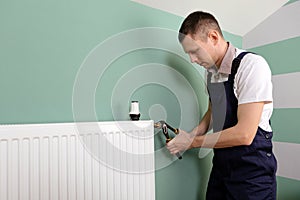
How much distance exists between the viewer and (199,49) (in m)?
1.24

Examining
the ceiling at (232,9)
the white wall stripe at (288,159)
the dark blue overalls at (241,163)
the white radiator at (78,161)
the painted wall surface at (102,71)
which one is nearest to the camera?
the white radiator at (78,161)

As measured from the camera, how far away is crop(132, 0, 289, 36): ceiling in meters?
1.49

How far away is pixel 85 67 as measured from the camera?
1.19m

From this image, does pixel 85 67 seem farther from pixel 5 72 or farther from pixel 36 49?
pixel 5 72

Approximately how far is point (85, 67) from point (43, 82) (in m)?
0.19

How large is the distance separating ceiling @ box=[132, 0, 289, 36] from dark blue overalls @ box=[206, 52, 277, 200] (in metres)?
0.50

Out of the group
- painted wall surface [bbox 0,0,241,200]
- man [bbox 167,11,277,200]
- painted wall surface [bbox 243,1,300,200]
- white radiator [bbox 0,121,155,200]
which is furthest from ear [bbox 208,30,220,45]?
painted wall surface [bbox 243,1,300,200]

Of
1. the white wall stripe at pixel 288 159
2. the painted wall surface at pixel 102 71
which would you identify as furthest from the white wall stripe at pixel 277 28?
the white wall stripe at pixel 288 159

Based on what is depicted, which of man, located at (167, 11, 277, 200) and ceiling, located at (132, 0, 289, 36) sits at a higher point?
ceiling, located at (132, 0, 289, 36)

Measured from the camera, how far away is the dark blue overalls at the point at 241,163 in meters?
1.15

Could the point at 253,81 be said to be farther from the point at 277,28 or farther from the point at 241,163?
the point at 277,28

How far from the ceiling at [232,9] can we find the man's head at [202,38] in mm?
281

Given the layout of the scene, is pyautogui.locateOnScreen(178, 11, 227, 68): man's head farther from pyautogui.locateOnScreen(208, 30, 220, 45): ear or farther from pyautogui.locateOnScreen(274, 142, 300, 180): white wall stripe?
pyautogui.locateOnScreen(274, 142, 300, 180): white wall stripe

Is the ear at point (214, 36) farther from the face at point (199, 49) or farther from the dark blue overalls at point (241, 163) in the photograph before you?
the dark blue overalls at point (241, 163)
